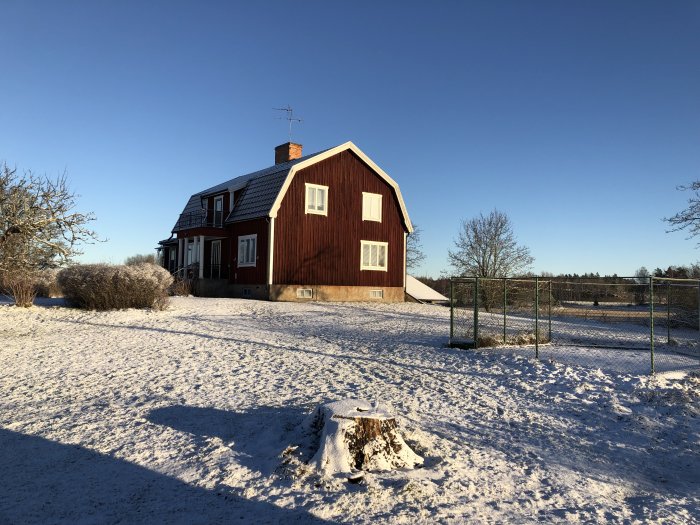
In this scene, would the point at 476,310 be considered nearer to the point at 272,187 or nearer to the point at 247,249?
the point at 272,187

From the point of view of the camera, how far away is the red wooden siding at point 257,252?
23.2 m

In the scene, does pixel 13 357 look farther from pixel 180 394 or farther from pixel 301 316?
pixel 301 316

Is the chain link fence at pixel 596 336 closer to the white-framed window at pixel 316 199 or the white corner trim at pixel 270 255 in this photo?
the white-framed window at pixel 316 199

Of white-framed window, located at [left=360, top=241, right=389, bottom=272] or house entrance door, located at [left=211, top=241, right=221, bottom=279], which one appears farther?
A: house entrance door, located at [left=211, top=241, right=221, bottom=279]

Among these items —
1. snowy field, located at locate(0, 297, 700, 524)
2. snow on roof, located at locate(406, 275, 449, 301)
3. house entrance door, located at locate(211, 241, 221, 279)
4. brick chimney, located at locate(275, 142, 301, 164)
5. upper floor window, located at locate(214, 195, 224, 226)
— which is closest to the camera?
snowy field, located at locate(0, 297, 700, 524)

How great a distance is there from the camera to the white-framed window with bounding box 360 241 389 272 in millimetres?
26219

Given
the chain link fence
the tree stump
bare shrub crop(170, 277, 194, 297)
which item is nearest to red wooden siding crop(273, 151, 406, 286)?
bare shrub crop(170, 277, 194, 297)

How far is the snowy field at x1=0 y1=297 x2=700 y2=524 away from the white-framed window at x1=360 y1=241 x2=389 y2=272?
48.7 feet

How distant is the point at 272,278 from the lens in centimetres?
2289

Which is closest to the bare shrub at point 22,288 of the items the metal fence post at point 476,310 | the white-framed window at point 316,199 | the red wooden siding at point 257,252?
the red wooden siding at point 257,252

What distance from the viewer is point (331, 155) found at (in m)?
24.9

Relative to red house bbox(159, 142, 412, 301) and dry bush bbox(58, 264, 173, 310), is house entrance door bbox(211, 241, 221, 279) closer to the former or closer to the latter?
red house bbox(159, 142, 412, 301)

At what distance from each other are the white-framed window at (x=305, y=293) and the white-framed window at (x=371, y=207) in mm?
4855

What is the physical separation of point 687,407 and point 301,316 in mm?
11890
